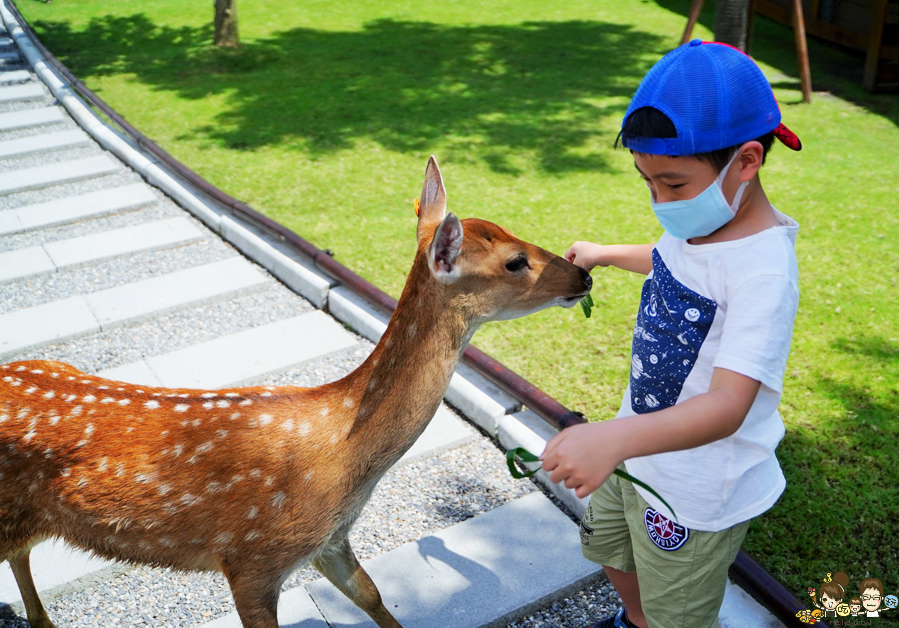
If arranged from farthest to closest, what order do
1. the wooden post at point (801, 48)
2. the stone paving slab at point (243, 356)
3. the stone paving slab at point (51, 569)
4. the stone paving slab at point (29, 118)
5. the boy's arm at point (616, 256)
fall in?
1. the stone paving slab at point (29, 118)
2. the wooden post at point (801, 48)
3. the stone paving slab at point (243, 356)
4. the stone paving slab at point (51, 569)
5. the boy's arm at point (616, 256)

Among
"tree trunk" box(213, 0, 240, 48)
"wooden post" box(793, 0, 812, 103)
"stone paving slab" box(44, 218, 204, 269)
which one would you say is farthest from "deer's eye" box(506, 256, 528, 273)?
"tree trunk" box(213, 0, 240, 48)

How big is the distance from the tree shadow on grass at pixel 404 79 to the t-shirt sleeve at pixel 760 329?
22.2 ft

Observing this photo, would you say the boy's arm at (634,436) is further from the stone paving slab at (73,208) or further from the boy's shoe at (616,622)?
the stone paving slab at (73,208)

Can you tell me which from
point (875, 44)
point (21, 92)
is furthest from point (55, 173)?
point (875, 44)

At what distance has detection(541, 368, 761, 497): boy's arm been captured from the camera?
1762 mm

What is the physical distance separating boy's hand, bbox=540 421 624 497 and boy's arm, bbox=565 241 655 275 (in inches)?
43.1

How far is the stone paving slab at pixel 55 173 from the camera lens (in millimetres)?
8406

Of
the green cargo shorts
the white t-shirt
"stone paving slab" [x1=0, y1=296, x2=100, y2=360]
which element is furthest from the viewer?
"stone paving slab" [x1=0, y1=296, x2=100, y2=360]

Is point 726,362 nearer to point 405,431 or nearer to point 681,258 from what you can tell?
point 681,258

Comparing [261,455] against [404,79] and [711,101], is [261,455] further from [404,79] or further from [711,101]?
[404,79]

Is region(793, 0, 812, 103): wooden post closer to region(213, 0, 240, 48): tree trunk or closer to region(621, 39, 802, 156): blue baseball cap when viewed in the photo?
region(621, 39, 802, 156): blue baseball cap

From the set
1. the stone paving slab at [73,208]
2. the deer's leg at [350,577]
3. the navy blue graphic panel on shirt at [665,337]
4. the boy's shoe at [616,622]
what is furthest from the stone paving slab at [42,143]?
the navy blue graphic panel on shirt at [665,337]

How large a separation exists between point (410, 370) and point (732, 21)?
30.2 feet

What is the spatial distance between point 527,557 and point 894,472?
6.60 feet
